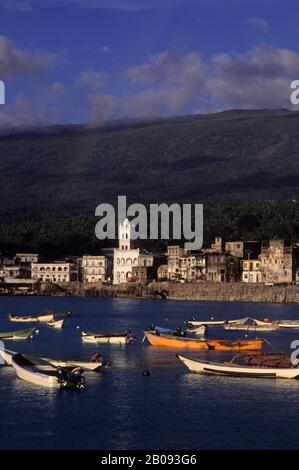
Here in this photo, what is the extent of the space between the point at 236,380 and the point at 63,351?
14.2m

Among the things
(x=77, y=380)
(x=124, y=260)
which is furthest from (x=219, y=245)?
(x=77, y=380)

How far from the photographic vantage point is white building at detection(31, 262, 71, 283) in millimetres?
161375

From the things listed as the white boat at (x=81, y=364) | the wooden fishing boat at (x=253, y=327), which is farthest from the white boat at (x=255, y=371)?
the wooden fishing boat at (x=253, y=327)

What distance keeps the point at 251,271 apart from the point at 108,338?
75169 millimetres

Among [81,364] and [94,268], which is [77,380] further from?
[94,268]

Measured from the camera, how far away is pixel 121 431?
33.6 m

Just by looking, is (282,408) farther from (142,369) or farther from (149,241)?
(149,241)

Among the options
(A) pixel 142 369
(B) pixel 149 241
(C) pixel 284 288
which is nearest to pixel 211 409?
(A) pixel 142 369

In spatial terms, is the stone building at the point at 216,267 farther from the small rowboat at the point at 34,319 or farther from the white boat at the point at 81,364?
the white boat at the point at 81,364

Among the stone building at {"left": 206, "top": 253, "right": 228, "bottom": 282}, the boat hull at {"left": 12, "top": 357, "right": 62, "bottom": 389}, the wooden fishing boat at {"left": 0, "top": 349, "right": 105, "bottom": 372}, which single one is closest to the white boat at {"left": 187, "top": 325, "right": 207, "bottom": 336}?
the wooden fishing boat at {"left": 0, "top": 349, "right": 105, "bottom": 372}

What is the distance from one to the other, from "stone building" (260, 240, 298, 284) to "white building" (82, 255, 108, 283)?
106ft

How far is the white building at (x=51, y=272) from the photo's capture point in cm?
16138

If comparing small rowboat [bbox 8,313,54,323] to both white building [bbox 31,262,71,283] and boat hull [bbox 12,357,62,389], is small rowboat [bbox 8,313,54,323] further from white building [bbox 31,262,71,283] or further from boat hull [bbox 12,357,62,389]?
white building [bbox 31,262,71,283]

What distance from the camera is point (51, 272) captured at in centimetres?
16250
